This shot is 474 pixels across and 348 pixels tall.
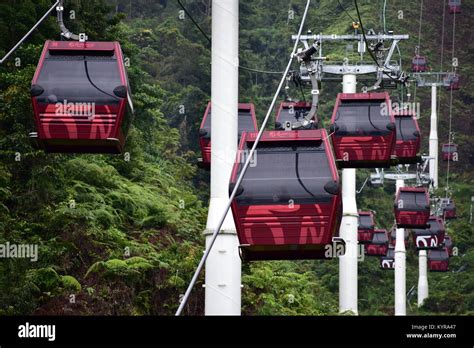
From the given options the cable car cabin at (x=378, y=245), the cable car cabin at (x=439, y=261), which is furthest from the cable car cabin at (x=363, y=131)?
the cable car cabin at (x=439, y=261)

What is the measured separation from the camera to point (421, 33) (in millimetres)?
122562

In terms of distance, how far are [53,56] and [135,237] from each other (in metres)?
13.5

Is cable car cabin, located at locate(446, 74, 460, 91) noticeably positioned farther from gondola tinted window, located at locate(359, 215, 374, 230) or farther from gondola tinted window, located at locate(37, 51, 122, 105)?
gondola tinted window, located at locate(37, 51, 122, 105)

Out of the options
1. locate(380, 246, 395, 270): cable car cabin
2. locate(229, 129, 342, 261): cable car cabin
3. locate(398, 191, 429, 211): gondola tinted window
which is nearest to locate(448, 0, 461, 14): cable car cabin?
locate(380, 246, 395, 270): cable car cabin

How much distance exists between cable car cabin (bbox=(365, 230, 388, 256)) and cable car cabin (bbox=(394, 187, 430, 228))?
16046 millimetres

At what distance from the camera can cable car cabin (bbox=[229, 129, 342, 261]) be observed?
15078 mm

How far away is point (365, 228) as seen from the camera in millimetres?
47406

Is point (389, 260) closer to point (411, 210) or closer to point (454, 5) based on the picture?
point (454, 5)

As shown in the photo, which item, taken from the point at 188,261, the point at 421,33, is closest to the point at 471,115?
the point at 421,33

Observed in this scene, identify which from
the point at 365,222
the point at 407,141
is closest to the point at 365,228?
the point at 365,222

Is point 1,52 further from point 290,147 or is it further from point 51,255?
point 290,147

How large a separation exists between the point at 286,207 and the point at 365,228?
32.5 meters

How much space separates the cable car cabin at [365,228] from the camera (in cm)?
4741

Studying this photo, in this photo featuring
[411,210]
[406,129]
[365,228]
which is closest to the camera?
[406,129]
